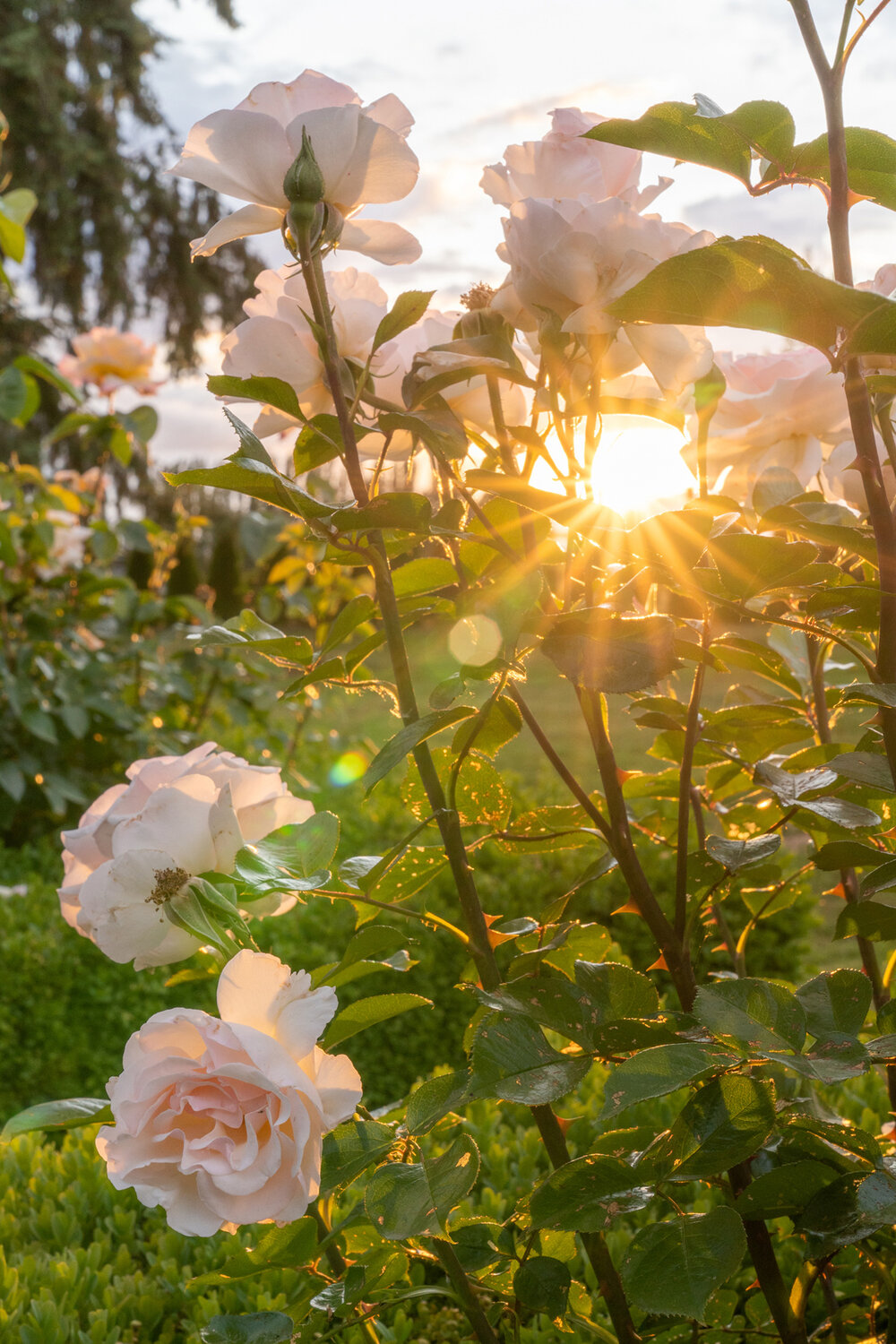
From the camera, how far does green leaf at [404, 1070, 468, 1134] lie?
585 mm

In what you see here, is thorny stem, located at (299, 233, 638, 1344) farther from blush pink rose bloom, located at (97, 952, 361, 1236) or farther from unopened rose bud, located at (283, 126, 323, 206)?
blush pink rose bloom, located at (97, 952, 361, 1236)

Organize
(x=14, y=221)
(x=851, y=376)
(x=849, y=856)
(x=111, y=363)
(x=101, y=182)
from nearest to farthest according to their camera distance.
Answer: (x=851, y=376)
(x=849, y=856)
(x=14, y=221)
(x=111, y=363)
(x=101, y=182)

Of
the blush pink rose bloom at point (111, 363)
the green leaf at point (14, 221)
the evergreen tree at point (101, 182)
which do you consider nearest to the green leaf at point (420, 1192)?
the green leaf at point (14, 221)

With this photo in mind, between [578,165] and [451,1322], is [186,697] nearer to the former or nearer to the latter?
[451,1322]

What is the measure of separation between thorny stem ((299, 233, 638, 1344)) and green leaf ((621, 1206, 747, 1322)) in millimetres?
168

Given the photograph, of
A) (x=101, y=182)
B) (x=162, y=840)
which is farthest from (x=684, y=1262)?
(x=101, y=182)

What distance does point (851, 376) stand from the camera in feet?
1.93

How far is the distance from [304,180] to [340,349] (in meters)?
0.15

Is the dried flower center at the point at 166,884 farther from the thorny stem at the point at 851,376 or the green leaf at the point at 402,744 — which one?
the thorny stem at the point at 851,376

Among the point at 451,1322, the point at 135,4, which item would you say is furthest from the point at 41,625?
the point at 135,4

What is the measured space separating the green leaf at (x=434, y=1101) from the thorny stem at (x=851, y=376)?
0.35 metres

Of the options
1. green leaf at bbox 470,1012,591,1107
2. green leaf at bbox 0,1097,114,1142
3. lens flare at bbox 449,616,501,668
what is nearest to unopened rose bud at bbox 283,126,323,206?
lens flare at bbox 449,616,501,668

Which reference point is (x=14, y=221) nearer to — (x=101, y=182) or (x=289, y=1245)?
(x=289, y=1245)

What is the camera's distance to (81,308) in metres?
13.2
